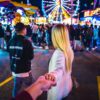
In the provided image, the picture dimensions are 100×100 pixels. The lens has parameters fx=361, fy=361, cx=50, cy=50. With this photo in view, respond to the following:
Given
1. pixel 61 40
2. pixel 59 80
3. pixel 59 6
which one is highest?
pixel 61 40

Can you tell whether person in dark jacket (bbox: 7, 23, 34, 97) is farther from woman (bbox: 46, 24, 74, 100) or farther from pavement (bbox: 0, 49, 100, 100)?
pavement (bbox: 0, 49, 100, 100)

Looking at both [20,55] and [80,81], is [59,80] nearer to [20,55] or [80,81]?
[20,55]

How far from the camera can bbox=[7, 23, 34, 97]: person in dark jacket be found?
19.3 ft

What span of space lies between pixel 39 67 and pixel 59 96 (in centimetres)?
1031

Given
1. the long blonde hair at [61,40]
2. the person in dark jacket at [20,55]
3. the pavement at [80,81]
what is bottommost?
the pavement at [80,81]

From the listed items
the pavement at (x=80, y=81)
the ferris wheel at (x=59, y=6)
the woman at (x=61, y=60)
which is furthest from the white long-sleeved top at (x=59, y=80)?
the ferris wheel at (x=59, y=6)

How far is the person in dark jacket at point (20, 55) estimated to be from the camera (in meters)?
5.87

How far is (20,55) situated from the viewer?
5945mm

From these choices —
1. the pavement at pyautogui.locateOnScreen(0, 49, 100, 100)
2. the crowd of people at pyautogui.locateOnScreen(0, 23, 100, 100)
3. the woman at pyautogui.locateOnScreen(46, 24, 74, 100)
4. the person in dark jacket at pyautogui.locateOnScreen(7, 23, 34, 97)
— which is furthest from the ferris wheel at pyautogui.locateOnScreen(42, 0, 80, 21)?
the woman at pyautogui.locateOnScreen(46, 24, 74, 100)

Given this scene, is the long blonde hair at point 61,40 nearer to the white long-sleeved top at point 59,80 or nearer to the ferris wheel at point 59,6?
the white long-sleeved top at point 59,80

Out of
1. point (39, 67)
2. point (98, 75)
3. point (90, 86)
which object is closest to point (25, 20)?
point (39, 67)

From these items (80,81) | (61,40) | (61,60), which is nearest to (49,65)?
(61,60)

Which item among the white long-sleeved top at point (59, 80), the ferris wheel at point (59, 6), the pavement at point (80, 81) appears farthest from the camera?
the ferris wheel at point (59, 6)

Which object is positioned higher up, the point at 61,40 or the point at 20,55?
the point at 61,40
